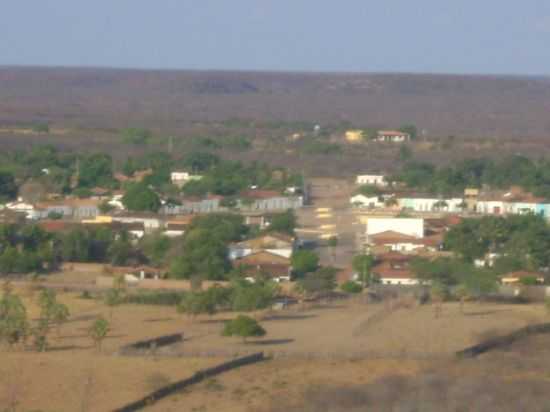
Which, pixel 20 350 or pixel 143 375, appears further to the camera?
pixel 20 350

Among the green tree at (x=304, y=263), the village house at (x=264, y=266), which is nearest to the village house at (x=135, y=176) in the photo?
the village house at (x=264, y=266)

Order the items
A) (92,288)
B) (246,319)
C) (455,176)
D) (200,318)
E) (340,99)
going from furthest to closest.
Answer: (340,99)
(455,176)
(92,288)
(200,318)
(246,319)

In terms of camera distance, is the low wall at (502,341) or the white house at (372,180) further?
the white house at (372,180)

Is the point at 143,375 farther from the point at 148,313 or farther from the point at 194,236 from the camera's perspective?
the point at 194,236

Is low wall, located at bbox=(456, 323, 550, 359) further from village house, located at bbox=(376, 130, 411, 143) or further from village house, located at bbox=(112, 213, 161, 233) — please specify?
village house, located at bbox=(376, 130, 411, 143)

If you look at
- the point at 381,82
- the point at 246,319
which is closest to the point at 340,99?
the point at 381,82

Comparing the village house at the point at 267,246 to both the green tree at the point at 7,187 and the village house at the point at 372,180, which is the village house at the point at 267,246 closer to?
the green tree at the point at 7,187
